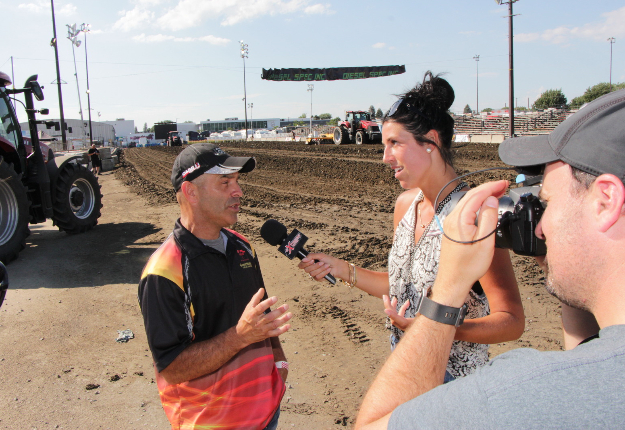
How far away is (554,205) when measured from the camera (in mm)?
1064

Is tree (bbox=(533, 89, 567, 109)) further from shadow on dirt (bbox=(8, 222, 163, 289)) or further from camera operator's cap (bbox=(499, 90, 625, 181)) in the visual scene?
camera operator's cap (bbox=(499, 90, 625, 181))

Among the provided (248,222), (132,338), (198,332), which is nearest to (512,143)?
(198,332)

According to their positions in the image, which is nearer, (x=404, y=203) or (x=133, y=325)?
(x=404, y=203)

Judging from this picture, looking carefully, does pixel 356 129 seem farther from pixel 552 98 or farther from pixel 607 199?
pixel 552 98

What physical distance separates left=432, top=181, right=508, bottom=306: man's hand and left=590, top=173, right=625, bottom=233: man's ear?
28 cm

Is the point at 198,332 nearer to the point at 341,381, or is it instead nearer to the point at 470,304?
the point at 470,304

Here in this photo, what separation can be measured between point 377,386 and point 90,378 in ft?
12.0

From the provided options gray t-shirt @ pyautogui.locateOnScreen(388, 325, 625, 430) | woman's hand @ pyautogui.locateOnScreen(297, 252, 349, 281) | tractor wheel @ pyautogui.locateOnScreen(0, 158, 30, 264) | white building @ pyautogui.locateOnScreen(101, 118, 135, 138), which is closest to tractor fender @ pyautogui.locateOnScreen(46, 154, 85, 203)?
tractor wheel @ pyautogui.locateOnScreen(0, 158, 30, 264)

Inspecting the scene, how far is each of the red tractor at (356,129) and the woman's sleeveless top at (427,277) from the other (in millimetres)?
26118

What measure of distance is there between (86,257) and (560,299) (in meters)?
7.98

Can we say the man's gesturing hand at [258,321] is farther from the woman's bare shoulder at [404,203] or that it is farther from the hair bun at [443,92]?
the hair bun at [443,92]

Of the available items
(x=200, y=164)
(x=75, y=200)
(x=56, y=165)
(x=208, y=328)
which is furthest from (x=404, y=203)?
(x=56, y=165)

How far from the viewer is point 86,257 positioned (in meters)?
7.54

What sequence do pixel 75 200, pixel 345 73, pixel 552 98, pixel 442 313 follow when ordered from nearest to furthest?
1. pixel 442 313
2. pixel 75 200
3. pixel 345 73
4. pixel 552 98
